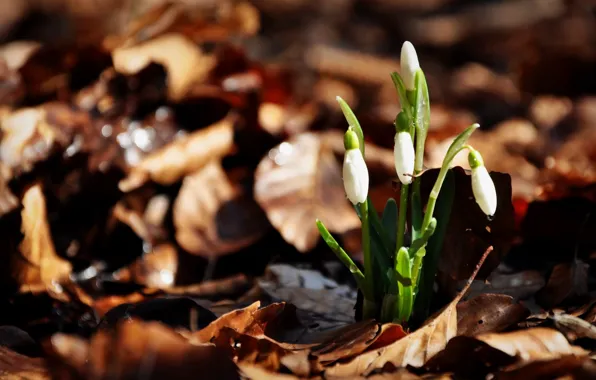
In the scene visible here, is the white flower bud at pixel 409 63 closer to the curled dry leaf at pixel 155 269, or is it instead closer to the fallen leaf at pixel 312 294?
the fallen leaf at pixel 312 294

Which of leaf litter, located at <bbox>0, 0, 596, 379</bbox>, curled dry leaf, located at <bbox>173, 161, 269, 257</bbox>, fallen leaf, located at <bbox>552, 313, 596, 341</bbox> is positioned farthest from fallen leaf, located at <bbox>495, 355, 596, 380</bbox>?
curled dry leaf, located at <bbox>173, 161, 269, 257</bbox>

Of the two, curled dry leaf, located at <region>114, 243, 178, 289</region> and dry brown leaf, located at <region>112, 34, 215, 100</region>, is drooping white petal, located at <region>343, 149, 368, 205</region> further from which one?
dry brown leaf, located at <region>112, 34, 215, 100</region>

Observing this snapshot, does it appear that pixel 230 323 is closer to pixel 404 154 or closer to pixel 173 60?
pixel 404 154

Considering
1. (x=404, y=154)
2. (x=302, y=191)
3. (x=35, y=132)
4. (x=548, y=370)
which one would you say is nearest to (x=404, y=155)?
(x=404, y=154)

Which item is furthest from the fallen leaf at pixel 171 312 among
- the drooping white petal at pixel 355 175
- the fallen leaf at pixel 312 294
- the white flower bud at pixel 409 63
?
the white flower bud at pixel 409 63

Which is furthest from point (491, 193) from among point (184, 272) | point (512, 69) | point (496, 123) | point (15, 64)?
point (512, 69)

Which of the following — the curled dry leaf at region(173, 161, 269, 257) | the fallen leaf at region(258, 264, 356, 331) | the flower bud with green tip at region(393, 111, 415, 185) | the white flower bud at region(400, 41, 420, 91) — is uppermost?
the white flower bud at region(400, 41, 420, 91)
